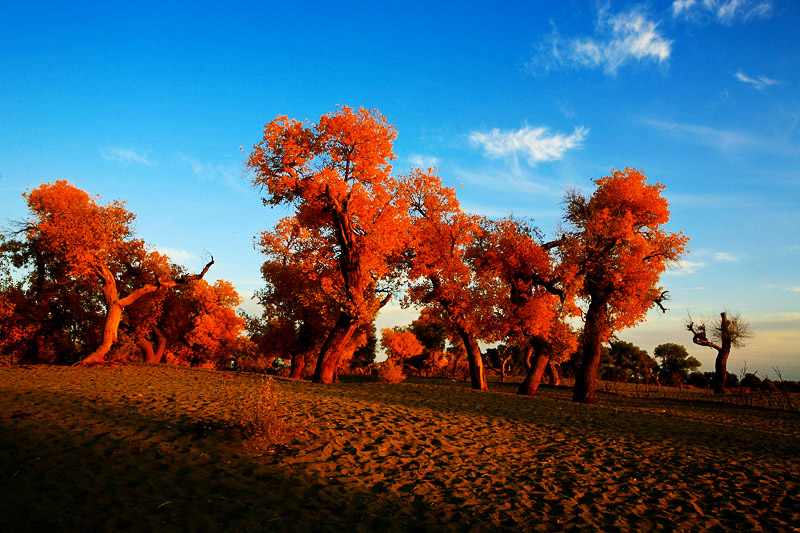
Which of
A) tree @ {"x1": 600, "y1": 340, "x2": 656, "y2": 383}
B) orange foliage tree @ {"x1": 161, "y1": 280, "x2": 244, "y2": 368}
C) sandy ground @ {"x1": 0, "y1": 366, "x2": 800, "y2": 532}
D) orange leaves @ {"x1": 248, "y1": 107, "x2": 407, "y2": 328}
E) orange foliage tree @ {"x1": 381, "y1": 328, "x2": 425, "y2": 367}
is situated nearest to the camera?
sandy ground @ {"x1": 0, "y1": 366, "x2": 800, "y2": 532}

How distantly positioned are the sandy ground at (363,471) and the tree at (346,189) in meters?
8.42

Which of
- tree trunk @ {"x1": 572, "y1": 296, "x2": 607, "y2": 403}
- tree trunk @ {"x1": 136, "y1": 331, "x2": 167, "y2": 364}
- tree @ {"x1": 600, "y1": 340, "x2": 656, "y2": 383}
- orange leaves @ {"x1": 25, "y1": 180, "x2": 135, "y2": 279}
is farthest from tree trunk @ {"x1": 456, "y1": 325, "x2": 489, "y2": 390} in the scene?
tree @ {"x1": 600, "y1": 340, "x2": 656, "y2": 383}

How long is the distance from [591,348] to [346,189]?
47.1 ft

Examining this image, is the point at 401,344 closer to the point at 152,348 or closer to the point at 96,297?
the point at 152,348

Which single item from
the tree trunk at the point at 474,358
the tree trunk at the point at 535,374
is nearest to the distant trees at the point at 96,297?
the tree trunk at the point at 474,358

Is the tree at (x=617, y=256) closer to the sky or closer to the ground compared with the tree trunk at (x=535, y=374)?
closer to the sky

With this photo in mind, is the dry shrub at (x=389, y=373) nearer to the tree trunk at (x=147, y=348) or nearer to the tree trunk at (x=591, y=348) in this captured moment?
the tree trunk at (x=591, y=348)

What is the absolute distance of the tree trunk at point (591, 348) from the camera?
904 inches

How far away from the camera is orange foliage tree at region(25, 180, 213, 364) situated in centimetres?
2481

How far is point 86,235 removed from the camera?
81.2ft

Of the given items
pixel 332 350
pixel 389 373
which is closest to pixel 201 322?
pixel 389 373

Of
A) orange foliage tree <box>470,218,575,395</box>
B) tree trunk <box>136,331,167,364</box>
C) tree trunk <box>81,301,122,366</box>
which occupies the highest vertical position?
orange foliage tree <box>470,218,575,395</box>

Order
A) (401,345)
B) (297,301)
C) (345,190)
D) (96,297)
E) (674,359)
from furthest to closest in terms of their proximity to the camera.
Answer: (674,359) < (401,345) < (96,297) < (297,301) < (345,190)

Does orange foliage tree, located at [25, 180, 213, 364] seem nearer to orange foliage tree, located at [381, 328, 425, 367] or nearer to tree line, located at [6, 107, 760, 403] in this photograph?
tree line, located at [6, 107, 760, 403]
